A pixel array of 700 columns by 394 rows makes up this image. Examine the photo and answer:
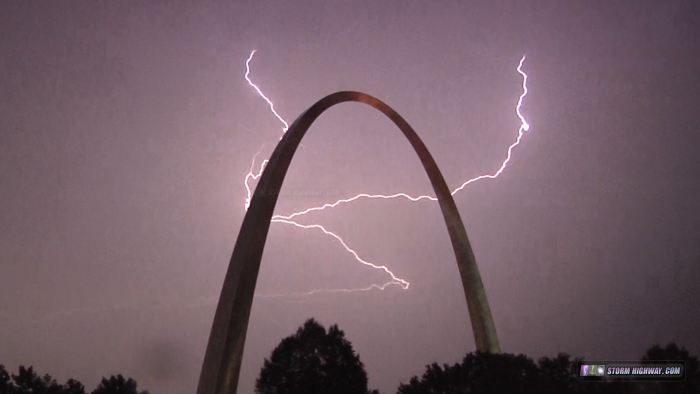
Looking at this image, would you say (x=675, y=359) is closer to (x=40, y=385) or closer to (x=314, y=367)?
(x=314, y=367)

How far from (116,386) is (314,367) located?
6.47 m

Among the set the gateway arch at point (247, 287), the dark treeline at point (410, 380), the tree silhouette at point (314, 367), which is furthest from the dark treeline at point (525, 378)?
the tree silhouette at point (314, 367)

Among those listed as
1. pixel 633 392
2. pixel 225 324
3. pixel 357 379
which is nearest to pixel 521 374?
pixel 633 392

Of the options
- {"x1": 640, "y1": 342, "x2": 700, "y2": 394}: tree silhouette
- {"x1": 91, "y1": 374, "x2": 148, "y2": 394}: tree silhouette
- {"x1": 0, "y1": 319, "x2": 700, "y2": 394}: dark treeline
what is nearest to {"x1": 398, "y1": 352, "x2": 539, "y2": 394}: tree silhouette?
{"x1": 0, "y1": 319, "x2": 700, "y2": 394}: dark treeline

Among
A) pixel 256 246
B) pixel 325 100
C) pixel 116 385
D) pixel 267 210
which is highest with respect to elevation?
pixel 325 100

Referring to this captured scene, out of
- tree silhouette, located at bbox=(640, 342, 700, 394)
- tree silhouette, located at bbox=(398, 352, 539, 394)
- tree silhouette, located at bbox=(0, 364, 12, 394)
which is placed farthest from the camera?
tree silhouette, located at bbox=(0, 364, 12, 394)

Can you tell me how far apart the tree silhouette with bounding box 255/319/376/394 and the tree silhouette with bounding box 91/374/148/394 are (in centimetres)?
412

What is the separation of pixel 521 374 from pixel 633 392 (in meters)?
2.59

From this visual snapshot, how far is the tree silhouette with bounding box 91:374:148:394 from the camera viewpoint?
584 inches

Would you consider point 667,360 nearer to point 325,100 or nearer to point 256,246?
point 256,246

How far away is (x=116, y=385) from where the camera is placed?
15.0 meters

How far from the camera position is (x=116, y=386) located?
49.1 feet

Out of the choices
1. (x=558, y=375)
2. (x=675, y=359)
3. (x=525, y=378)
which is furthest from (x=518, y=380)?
(x=675, y=359)

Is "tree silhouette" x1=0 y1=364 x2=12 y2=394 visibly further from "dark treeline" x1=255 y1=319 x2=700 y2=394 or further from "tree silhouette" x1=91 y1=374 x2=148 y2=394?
"dark treeline" x1=255 y1=319 x2=700 y2=394
